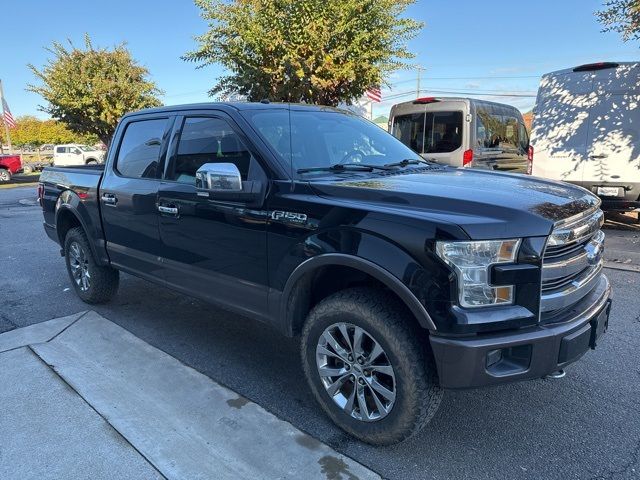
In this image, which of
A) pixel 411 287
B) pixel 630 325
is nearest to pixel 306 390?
pixel 411 287

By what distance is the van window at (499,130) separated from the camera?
8578 millimetres

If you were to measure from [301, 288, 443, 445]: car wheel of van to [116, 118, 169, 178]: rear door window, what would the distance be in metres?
2.04

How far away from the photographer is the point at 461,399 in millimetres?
3184

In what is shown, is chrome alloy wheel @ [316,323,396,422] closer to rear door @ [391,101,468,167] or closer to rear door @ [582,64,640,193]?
rear door @ [391,101,468,167]

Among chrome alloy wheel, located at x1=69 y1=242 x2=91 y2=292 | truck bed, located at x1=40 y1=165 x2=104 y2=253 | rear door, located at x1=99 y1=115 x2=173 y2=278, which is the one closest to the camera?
rear door, located at x1=99 y1=115 x2=173 y2=278

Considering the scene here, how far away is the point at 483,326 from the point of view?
2250 millimetres

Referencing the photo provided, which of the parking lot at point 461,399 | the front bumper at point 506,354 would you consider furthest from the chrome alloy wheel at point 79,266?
the front bumper at point 506,354

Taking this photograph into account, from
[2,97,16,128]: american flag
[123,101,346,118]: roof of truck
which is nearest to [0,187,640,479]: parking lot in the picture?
[123,101,346,118]: roof of truck

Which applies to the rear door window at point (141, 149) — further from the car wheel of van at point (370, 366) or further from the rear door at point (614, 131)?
the rear door at point (614, 131)

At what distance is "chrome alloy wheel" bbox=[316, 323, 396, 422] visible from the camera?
2.58 m

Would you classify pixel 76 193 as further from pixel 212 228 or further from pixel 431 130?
pixel 431 130

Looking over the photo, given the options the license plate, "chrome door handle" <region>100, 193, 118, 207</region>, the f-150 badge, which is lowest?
the license plate

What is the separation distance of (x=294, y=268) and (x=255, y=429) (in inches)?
37.4

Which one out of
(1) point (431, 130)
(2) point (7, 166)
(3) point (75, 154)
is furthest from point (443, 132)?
(3) point (75, 154)
